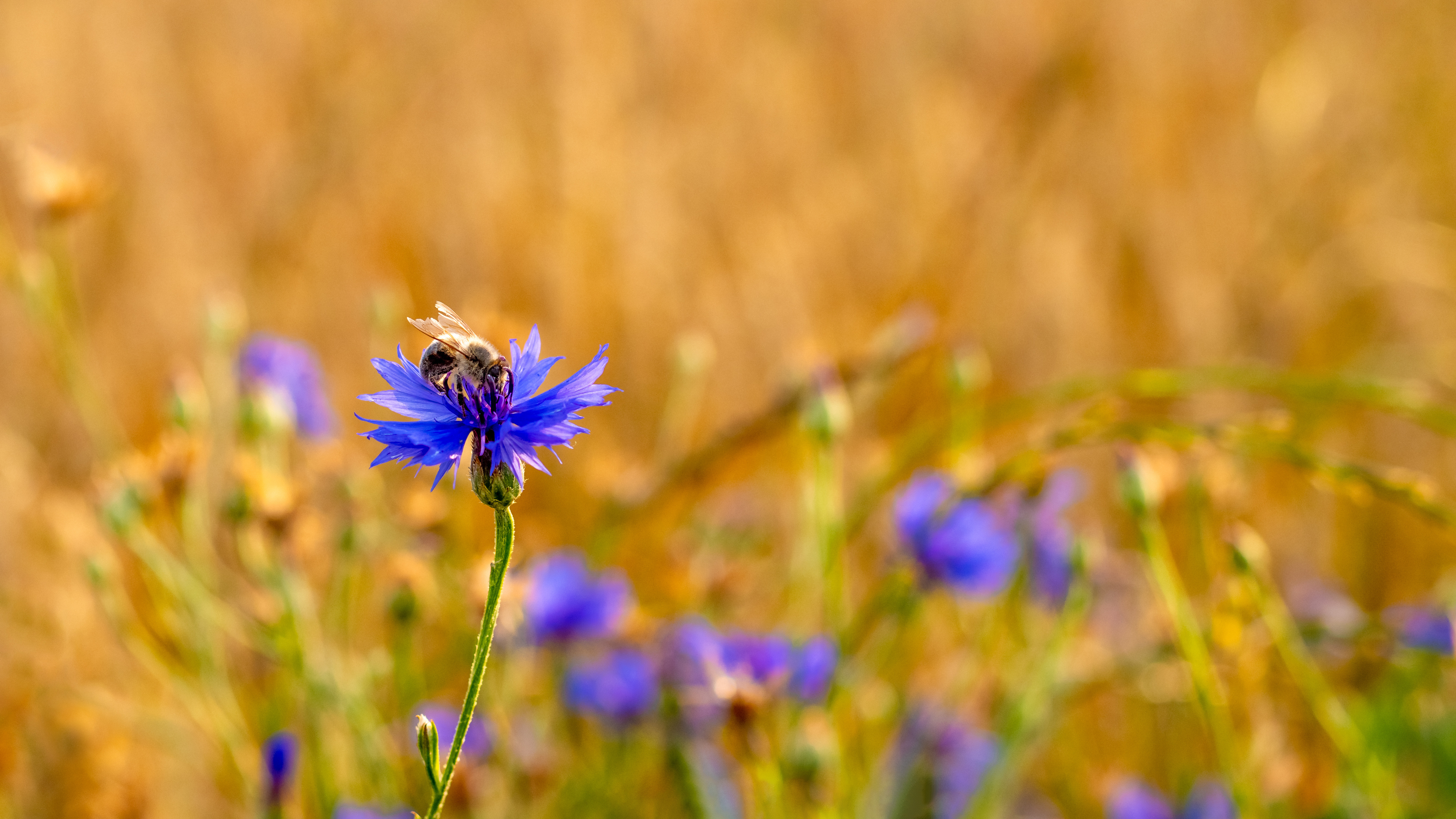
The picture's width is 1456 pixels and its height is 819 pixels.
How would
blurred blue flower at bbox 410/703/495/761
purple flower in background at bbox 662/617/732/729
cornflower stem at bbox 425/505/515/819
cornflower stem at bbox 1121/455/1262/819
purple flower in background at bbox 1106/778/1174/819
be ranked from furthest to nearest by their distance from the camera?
purple flower in background at bbox 1106/778/1174/819
blurred blue flower at bbox 410/703/495/761
purple flower in background at bbox 662/617/732/729
cornflower stem at bbox 1121/455/1262/819
cornflower stem at bbox 425/505/515/819

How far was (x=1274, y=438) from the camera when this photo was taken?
580 mm

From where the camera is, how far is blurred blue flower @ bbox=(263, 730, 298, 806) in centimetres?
62

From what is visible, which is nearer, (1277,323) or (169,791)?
(169,791)

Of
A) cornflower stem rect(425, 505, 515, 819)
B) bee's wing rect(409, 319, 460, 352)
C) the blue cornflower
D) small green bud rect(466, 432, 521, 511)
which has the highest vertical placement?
the blue cornflower

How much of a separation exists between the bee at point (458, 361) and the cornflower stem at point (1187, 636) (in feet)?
1.22

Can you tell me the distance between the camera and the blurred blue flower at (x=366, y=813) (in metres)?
0.70

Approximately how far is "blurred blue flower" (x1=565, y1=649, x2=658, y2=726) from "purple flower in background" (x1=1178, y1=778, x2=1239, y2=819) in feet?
1.49

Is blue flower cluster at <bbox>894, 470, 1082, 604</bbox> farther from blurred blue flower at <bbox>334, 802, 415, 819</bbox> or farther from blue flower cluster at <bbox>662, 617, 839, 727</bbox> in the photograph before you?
blurred blue flower at <bbox>334, 802, 415, 819</bbox>

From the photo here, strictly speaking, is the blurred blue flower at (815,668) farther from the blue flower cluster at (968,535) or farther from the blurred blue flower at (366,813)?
the blurred blue flower at (366,813)

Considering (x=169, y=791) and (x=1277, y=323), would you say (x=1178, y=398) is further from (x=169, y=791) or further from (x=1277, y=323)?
(x=169, y=791)

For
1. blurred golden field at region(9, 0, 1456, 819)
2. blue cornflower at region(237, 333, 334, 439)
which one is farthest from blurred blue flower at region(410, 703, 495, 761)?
blue cornflower at region(237, 333, 334, 439)

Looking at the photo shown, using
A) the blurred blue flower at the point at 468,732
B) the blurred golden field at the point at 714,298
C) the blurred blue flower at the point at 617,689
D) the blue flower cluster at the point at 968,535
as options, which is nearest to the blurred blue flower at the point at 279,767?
the blurred golden field at the point at 714,298

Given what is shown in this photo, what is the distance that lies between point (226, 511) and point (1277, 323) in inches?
55.1

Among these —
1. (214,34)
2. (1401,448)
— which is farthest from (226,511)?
(214,34)
